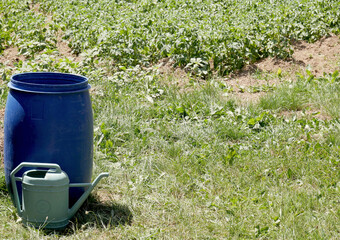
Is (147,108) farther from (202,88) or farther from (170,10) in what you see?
(170,10)

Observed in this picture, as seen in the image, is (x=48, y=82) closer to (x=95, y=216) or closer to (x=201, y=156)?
(x=95, y=216)

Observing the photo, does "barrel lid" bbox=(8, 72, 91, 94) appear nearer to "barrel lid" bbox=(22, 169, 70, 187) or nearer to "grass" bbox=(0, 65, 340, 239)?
"barrel lid" bbox=(22, 169, 70, 187)

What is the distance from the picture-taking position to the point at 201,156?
178 inches

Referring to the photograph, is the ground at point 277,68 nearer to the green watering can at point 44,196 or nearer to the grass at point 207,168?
the grass at point 207,168

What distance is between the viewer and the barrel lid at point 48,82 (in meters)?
3.41

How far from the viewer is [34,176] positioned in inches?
135

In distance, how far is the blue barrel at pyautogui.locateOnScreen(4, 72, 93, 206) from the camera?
3.41 m

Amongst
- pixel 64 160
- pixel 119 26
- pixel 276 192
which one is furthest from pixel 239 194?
pixel 119 26

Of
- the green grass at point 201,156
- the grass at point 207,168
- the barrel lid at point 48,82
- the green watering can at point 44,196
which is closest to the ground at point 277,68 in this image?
the green grass at point 201,156

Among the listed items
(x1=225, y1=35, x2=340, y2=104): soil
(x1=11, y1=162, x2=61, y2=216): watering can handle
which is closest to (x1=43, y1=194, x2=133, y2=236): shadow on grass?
(x1=11, y1=162, x2=61, y2=216): watering can handle

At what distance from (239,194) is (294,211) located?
0.43 meters

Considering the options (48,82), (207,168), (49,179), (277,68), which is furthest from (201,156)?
(277,68)

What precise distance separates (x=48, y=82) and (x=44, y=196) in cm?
91

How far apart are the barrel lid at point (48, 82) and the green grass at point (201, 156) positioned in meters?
0.85
